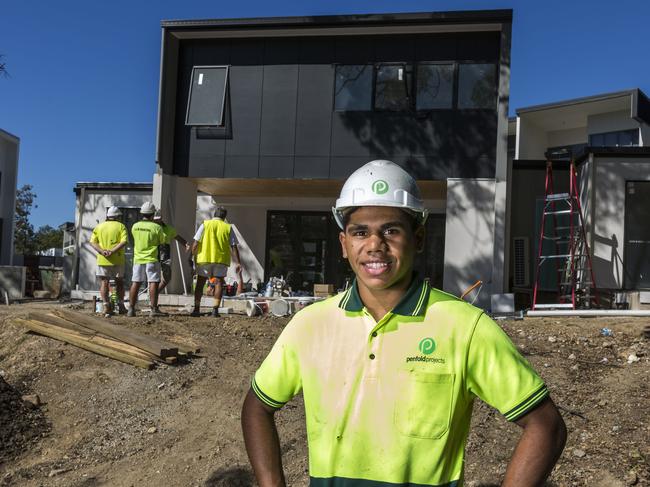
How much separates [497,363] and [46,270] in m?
24.1

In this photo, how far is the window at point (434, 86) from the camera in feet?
52.0

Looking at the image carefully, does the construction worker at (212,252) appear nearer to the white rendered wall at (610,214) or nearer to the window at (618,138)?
the white rendered wall at (610,214)

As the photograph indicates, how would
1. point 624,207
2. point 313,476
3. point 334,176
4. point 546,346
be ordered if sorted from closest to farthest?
point 313,476 → point 546,346 → point 624,207 → point 334,176

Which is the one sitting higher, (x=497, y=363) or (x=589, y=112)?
(x=589, y=112)

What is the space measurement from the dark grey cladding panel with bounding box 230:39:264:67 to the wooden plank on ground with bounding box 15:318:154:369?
9.73m

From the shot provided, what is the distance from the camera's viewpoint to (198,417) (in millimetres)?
6867

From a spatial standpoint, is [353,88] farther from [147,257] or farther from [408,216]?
[408,216]

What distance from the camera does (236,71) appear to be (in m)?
16.9

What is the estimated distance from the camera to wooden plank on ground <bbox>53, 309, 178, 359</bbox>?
26.8ft

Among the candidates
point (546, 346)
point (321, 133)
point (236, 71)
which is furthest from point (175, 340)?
point (236, 71)

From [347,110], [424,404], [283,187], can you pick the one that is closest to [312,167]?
[347,110]

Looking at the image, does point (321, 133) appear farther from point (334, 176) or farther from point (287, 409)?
point (287, 409)

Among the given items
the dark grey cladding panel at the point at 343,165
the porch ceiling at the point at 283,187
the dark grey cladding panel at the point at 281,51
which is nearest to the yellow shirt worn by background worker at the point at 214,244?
the dark grey cladding panel at the point at 343,165

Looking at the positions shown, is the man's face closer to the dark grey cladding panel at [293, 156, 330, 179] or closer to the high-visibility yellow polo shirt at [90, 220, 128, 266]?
the high-visibility yellow polo shirt at [90, 220, 128, 266]
